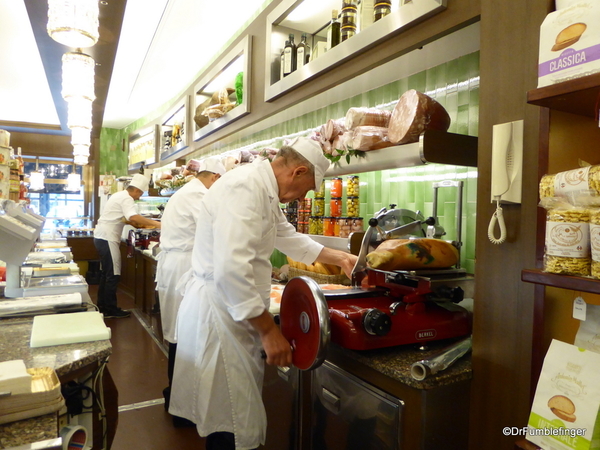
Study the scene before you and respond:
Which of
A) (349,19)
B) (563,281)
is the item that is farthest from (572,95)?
(349,19)

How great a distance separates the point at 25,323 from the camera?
1.76m

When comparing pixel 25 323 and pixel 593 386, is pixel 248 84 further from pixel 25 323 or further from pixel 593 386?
pixel 593 386

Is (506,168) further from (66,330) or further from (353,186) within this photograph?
A: (66,330)

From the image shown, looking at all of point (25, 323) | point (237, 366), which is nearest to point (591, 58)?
point (237, 366)

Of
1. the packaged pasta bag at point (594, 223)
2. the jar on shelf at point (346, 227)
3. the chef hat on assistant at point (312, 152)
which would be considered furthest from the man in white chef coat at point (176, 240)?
the packaged pasta bag at point (594, 223)

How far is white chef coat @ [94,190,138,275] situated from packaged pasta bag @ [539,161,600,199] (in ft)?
17.8

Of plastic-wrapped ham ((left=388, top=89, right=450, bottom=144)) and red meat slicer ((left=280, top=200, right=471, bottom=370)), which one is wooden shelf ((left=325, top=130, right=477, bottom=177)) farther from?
red meat slicer ((left=280, top=200, right=471, bottom=370))

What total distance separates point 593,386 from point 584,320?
165mm

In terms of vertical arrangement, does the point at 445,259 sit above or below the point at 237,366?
above

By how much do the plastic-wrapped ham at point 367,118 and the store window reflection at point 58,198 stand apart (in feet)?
33.4

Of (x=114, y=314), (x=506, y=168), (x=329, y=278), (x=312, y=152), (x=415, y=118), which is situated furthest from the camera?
(x=114, y=314)

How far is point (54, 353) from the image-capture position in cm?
139

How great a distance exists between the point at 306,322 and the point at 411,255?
480mm

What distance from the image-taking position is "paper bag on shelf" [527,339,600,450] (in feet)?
3.10
